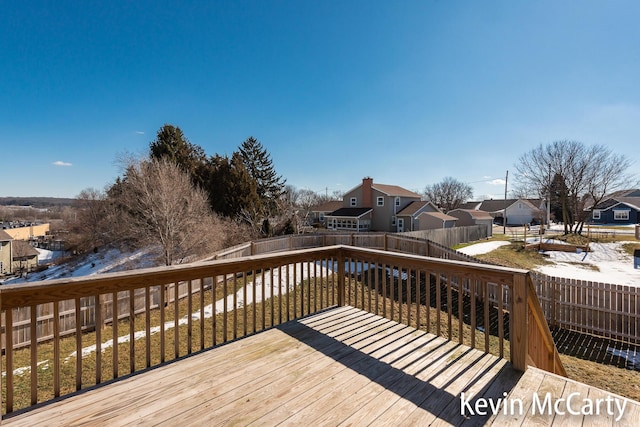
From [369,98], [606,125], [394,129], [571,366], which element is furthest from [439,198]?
[571,366]

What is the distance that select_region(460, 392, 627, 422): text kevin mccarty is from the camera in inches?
73.0

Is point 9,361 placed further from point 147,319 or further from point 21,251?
point 21,251

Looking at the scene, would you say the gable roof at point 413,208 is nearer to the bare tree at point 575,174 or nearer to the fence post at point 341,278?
the bare tree at point 575,174

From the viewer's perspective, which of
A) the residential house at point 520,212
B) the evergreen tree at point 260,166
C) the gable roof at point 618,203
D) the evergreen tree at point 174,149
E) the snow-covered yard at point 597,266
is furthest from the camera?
the residential house at point 520,212

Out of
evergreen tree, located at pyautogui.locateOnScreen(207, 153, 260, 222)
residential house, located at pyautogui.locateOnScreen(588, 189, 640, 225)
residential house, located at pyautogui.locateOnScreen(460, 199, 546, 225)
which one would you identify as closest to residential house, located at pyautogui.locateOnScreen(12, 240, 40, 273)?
evergreen tree, located at pyautogui.locateOnScreen(207, 153, 260, 222)

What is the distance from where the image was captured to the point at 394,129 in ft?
53.7

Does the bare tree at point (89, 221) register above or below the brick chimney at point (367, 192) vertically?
below

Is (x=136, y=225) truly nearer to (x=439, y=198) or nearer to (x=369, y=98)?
(x=369, y=98)

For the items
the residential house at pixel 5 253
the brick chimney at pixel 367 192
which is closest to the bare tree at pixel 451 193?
the brick chimney at pixel 367 192

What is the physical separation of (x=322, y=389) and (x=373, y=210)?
88.0ft

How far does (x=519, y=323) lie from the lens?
239cm

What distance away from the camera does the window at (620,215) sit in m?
37.2

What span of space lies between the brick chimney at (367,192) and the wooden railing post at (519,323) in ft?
86.8

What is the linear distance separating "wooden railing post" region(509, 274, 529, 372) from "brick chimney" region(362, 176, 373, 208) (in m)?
26.5
